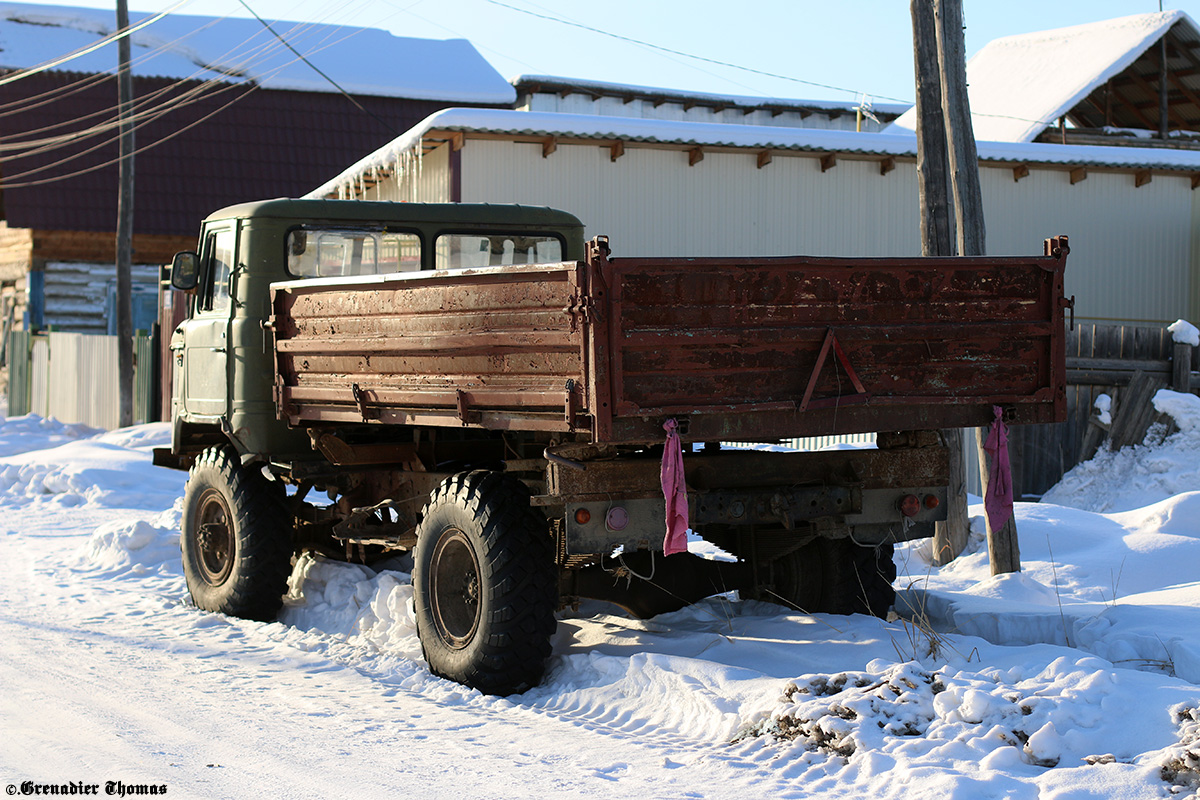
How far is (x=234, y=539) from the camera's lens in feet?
25.5

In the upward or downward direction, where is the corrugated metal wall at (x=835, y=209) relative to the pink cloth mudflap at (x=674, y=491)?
upward

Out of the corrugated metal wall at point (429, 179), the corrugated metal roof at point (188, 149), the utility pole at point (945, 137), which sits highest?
the corrugated metal roof at point (188, 149)

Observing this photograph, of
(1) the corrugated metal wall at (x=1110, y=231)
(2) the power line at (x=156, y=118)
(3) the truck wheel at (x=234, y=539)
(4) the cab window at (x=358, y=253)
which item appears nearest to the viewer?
(3) the truck wheel at (x=234, y=539)

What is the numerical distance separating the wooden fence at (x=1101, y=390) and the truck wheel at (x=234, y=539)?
785 cm

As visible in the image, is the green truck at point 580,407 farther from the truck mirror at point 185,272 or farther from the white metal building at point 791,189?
the white metal building at point 791,189

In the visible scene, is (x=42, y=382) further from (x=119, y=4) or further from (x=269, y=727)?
(x=269, y=727)

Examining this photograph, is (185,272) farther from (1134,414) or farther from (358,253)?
(1134,414)

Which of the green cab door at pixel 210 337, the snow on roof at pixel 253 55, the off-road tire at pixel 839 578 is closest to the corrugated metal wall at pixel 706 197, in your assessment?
the green cab door at pixel 210 337

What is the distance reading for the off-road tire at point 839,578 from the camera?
6.77 metres

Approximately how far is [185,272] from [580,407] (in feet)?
13.9

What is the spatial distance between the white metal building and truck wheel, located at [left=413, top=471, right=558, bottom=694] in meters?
8.90

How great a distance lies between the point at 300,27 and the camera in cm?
3117

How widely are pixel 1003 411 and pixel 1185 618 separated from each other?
1590mm

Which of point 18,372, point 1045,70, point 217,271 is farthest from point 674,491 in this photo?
point 18,372
